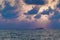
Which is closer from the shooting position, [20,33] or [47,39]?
[47,39]

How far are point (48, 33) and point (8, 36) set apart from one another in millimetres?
5932

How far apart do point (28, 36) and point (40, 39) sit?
1769 mm

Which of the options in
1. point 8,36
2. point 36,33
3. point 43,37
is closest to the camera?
point 43,37

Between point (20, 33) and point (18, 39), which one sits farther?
point (20, 33)

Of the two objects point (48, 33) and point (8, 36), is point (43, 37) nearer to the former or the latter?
point (48, 33)

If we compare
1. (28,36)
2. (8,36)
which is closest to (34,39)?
(28,36)

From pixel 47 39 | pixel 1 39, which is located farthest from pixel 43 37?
pixel 1 39

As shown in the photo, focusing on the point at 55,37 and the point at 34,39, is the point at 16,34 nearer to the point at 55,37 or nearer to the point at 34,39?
the point at 34,39

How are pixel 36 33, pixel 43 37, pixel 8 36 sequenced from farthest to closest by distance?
pixel 36 33 → pixel 8 36 → pixel 43 37

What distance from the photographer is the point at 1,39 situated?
33.1 meters

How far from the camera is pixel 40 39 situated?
33.0 metres

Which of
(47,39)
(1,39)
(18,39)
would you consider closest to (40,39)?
(47,39)

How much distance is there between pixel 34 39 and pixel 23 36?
5.54 feet

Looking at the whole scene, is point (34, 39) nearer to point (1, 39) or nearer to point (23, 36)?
point (23, 36)
